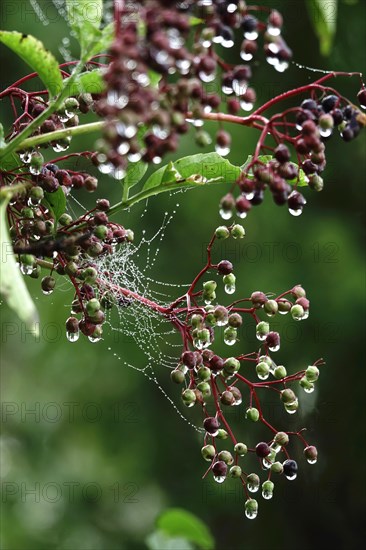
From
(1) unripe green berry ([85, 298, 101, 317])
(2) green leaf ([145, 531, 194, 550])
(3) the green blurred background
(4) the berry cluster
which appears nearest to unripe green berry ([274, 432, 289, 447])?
(4) the berry cluster

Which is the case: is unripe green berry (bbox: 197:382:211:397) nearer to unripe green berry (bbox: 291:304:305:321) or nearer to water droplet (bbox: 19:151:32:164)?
unripe green berry (bbox: 291:304:305:321)

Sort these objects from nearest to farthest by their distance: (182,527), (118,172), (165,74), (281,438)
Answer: (165,74) < (118,172) < (182,527) < (281,438)

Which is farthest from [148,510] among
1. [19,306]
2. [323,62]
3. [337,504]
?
[19,306]

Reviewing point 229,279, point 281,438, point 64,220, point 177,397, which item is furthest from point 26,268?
point 177,397

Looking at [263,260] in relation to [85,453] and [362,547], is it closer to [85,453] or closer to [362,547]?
[85,453]

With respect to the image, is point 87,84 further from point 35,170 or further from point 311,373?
point 311,373
